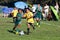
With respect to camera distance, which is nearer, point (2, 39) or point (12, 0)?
point (2, 39)

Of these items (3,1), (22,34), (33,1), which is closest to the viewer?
(22,34)

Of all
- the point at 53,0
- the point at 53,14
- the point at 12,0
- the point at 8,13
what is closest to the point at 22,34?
the point at 53,14

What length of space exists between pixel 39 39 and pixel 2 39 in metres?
2.11

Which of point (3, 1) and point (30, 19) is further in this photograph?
point (3, 1)

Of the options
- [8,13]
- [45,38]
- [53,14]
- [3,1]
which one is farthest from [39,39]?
Answer: [3,1]

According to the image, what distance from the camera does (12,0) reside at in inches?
2297

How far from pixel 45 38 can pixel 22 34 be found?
201cm

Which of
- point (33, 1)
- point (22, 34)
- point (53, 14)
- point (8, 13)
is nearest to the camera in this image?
point (22, 34)

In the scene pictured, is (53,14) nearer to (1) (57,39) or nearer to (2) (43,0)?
(1) (57,39)

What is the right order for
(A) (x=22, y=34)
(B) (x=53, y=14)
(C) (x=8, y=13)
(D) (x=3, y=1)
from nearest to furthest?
1. (A) (x=22, y=34)
2. (B) (x=53, y=14)
3. (C) (x=8, y=13)
4. (D) (x=3, y=1)

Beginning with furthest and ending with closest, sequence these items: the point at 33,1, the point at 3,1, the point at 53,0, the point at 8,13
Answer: the point at 3,1, the point at 33,1, the point at 53,0, the point at 8,13

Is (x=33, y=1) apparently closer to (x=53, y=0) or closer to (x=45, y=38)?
(x=53, y=0)

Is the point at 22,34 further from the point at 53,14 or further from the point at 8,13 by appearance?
the point at 8,13

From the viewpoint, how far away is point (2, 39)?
1745cm
